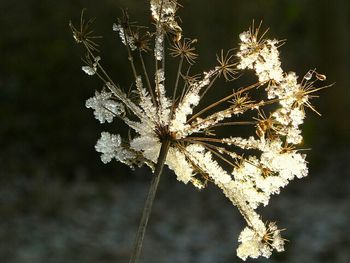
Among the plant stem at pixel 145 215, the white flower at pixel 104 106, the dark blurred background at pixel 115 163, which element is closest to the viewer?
the plant stem at pixel 145 215

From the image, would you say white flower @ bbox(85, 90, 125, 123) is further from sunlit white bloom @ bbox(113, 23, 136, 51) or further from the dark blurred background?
the dark blurred background

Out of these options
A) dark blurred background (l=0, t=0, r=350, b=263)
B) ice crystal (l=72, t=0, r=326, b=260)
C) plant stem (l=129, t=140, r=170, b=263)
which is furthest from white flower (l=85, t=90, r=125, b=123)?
dark blurred background (l=0, t=0, r=350, b=263)

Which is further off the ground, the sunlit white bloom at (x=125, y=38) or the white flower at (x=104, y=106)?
the sunlit white bloom at (x=125, y=38)

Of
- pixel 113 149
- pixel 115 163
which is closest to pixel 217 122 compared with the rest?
pixel 113 149

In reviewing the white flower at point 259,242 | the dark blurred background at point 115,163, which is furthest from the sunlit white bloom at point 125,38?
the dark blurred background at point 115,163

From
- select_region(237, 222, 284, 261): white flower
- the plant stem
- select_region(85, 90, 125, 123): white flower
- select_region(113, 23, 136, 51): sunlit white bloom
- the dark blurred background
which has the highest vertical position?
the dark blurred background

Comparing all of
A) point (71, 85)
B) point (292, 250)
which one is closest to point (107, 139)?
point (292, 250)

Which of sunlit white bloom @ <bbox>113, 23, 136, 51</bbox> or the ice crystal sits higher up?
sunlit white bloom @ <bbox>113, 23, 136, 51</bbox>

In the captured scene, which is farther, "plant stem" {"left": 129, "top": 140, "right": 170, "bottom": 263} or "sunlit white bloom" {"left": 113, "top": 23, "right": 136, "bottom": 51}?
"sunlit white bloom" {"left": 113, "top": 23, "right": 136, "bottom": 51}

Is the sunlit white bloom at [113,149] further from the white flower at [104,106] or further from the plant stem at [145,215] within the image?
the plant stem at [145,215]
